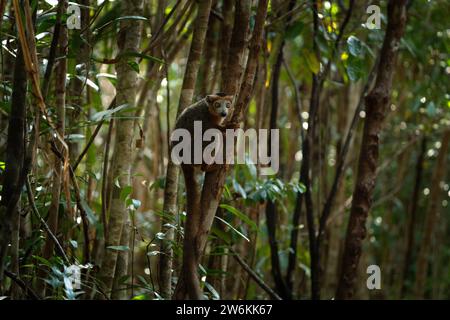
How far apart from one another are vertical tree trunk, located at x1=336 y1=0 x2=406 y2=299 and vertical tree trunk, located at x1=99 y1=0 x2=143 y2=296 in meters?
1.76

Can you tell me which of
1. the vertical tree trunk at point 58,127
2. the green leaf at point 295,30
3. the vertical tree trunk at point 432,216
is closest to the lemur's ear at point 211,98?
the vertical tree trunk at point 58,127

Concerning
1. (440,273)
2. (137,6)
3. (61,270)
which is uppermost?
(137,6)

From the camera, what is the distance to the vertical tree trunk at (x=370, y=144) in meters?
4.39

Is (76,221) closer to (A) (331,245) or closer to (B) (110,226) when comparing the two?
(B) (110,226)

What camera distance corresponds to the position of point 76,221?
396 centimetres

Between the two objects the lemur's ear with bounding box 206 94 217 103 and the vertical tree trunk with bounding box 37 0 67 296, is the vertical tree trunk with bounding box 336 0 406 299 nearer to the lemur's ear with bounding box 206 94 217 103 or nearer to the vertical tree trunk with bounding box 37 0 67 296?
the lemur's ear with bounding box 206 94 217 103

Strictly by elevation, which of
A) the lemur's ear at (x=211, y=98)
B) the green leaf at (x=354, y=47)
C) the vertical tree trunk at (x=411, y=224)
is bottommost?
the vertical tree trunk at (x=411, y=224)

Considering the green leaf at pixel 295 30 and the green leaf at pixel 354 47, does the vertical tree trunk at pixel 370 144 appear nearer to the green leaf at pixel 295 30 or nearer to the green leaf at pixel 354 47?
the green leaf at pixel 354 47

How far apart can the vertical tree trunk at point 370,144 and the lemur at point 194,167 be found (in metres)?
1.20

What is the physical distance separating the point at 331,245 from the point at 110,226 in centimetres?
376

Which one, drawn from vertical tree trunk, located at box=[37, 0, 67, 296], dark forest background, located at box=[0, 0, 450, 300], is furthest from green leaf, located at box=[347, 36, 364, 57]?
vertical tree trunk, located at box=[37, 0, 67, 296]

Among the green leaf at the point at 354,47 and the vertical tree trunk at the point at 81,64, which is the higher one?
the green leaf at the point at 354,47

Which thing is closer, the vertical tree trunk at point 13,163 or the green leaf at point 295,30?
the vertical tree trunk at point 13,163
